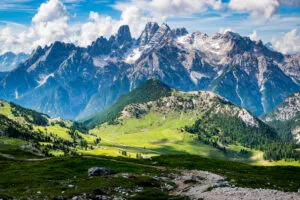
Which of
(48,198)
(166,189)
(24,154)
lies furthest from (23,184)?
(24,154)

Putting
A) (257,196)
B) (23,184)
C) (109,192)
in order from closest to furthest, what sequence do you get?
1. (257,196)
2. (109,192)
3. (23,184)

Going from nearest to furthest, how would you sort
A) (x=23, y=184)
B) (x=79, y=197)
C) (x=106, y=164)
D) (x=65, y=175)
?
(x=79, y=197), (x=23, y=184), (x=65, y=175), (x=106, y=164)

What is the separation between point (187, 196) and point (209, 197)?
4492 mm

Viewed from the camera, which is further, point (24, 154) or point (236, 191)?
point (24, 154)

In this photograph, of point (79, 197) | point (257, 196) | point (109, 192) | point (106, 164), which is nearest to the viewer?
point (257, 196)

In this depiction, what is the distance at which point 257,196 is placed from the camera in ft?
152

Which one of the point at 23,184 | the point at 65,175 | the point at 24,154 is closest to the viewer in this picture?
the point at 23,184

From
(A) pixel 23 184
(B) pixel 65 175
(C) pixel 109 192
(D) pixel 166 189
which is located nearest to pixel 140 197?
(C) pixel 109 192

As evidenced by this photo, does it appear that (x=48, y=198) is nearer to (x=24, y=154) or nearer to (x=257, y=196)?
(x=257, y=196)

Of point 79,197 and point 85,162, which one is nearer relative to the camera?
point 79,197

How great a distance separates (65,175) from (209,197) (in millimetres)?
45813

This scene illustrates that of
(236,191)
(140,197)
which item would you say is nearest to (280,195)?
(236,191)

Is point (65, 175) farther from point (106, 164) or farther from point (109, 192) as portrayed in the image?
point (109, 192)

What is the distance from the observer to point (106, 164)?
106000 millimetres
